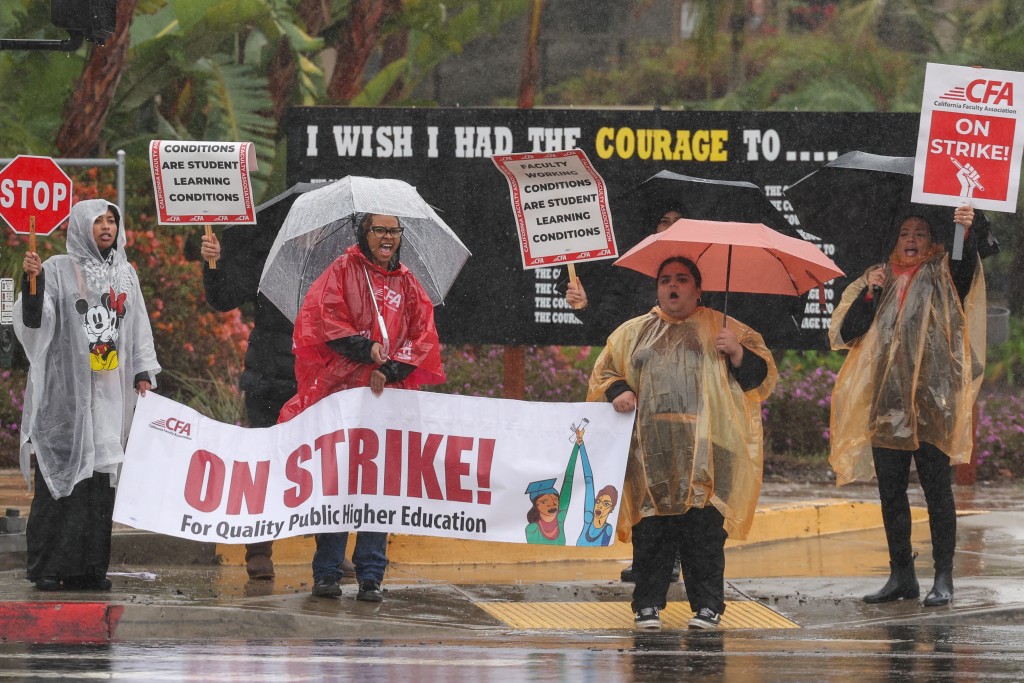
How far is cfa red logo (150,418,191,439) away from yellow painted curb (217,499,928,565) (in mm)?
1618

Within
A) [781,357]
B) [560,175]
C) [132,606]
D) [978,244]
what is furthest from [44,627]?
[781,357]

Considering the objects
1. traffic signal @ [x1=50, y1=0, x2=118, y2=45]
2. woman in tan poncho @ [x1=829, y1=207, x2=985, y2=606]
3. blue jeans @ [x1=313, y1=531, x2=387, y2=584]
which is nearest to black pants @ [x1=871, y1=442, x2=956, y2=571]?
woman in tan poncho @ [x1=829, y1=207, x2=985, y2=606]

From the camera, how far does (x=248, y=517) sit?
313 inches

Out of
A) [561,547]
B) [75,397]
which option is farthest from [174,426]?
[561,547]

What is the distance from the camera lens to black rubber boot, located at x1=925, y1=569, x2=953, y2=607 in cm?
835

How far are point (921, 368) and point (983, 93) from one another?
1389 millimetres

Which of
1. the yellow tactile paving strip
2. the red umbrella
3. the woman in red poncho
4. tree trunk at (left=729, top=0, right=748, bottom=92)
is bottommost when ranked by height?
the yellow tactile paving strip

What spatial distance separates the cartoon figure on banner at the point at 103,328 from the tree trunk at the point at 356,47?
954cm

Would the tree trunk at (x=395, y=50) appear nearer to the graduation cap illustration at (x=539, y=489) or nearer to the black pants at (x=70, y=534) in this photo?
the black pants at (x=70, y=534)

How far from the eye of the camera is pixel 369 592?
8172mm

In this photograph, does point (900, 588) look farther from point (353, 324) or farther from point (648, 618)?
point (353, 324)

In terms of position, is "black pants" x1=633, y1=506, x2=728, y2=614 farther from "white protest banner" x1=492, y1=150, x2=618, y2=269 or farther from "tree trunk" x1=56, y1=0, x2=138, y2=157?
"tree trunk" x1=56, y1=0, x2=138, y2=157

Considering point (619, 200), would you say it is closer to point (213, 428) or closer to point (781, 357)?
point (213, 428)

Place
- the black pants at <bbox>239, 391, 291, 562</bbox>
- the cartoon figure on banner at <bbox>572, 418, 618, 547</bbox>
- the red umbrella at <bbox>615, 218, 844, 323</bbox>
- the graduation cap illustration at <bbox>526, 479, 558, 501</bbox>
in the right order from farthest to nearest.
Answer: the black pants at <bbox>239, 391, 291, 562</bbox>, the graduation cap illustration at <bbox>526, 479, 558, 501</bbox>, the cartoon figure on banner at <bbox>572, 418, 618, 547</bbox>, the red umbrella at <bbox>615, 218, 844, 323</bbox>
